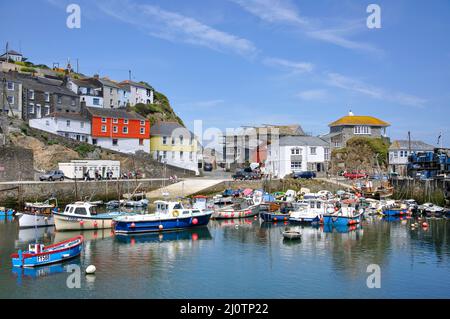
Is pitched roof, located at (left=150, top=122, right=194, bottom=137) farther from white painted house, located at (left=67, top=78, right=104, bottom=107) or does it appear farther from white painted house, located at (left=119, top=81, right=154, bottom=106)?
white painted house, located at (left=119, top=81, right=154, bottom=106)

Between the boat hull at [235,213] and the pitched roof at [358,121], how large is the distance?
43739mm

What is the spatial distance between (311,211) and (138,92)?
54.2 m

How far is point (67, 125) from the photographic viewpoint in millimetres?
65562

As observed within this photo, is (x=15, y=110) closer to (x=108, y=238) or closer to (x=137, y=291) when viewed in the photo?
(x=108, y=238)

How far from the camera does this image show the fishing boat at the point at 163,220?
35875 millimetres

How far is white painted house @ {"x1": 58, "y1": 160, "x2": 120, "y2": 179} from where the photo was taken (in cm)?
5459

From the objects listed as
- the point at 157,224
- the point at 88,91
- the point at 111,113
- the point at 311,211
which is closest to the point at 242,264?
the point at 157,224

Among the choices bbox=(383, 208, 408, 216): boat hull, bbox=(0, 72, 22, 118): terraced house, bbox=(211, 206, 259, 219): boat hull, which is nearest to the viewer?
bbox=(211, 206, 259, 219): boat hull

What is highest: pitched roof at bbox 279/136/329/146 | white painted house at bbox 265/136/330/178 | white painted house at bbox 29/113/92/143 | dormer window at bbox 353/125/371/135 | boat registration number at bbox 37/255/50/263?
dormer window at bbox 353/125/371/135

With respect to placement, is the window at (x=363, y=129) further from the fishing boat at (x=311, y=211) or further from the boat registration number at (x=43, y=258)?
the boat registration number at (x=43, y=258)

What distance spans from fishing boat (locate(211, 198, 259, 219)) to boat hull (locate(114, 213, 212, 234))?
5765 millimetres

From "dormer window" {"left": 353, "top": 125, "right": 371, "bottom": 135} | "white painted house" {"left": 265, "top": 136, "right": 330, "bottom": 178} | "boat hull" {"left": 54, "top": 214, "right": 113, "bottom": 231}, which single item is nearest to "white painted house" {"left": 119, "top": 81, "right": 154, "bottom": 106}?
"white painted house" {"left": 265, "top": 136, "right": 330, "bottom": 178}
